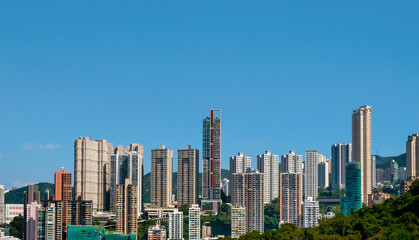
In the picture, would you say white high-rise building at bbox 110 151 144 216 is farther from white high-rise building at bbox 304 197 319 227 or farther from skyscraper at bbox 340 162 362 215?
skyscraper at bbox 340 162 362 215

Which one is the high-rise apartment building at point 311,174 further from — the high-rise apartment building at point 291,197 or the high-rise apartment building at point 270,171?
the high-rise apartment building at point 291,197

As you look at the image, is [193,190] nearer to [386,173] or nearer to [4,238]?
[4,238]

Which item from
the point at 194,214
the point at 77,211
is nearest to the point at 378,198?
the point at 194,214

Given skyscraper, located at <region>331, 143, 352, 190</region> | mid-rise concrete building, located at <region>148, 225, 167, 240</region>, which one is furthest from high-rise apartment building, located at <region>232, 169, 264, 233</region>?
skyscraper, located at <region>331, 143, 352, 190</region>

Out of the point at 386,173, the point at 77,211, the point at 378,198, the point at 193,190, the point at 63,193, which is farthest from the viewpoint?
the point at 386,173

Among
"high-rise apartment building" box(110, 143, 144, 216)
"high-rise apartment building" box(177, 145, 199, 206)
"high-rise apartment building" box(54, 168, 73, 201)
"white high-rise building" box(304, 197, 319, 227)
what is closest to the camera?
"white high-rise building" box(304, 197, 319, 227)

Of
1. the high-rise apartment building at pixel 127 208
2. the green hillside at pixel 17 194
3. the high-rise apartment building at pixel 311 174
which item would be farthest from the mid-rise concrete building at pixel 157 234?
the green hillside at pixel 17 194

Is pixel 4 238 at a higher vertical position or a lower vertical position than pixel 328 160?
lower
